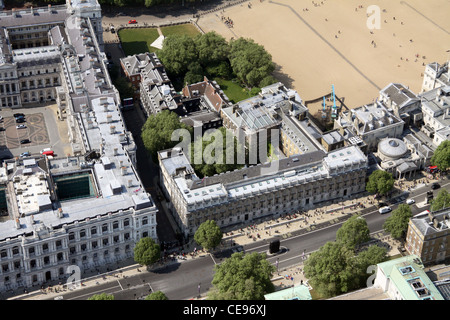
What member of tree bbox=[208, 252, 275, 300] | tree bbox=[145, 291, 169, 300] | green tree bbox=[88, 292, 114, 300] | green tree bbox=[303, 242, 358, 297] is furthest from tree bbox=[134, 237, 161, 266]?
green tree bbox=[303, 242, 358, 297]

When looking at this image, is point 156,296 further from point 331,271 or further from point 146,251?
point 331,271

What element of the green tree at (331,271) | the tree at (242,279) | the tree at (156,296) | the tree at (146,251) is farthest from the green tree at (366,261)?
the tree at (146,251)

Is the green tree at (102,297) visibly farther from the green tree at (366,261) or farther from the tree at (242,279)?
the green tree at (366,261)

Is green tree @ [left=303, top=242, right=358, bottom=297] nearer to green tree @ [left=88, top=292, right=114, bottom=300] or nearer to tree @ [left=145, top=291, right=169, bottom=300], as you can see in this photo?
tree @ [left=145, top=291, right=169, bottom=300]
